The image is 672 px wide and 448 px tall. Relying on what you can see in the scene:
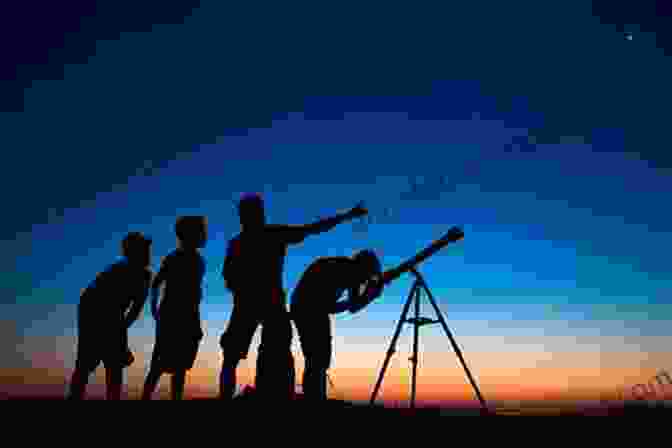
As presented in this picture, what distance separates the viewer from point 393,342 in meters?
9.99

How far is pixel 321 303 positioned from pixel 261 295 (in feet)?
2.59

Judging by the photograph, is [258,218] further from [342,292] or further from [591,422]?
[591,422]

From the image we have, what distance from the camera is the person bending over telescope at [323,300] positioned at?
618cm

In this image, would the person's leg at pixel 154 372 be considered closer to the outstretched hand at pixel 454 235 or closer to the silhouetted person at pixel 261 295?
the silhouetted person at pixel 261 295

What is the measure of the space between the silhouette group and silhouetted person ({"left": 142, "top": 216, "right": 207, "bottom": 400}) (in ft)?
0.04

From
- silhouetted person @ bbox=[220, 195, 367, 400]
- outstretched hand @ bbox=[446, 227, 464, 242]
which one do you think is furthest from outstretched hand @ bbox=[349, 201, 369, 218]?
outstretched hand @ bbox=[446, 227, 464, 242]

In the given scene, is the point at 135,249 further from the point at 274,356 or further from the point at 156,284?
the point at 274,356

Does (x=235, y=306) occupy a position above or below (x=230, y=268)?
below

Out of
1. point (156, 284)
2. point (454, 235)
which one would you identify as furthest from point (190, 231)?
point (454, 235)

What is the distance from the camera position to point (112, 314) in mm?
6699

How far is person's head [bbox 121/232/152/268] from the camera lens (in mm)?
6797

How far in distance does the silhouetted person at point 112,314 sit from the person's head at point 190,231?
0.64 metres

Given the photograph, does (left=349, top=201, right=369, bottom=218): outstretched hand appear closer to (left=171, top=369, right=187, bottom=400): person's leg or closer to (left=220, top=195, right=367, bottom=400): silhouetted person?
(left=220, top=195, right=367, bottom=400): silhouetted person

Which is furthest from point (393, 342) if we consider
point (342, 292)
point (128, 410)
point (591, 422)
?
point (128, 410)
